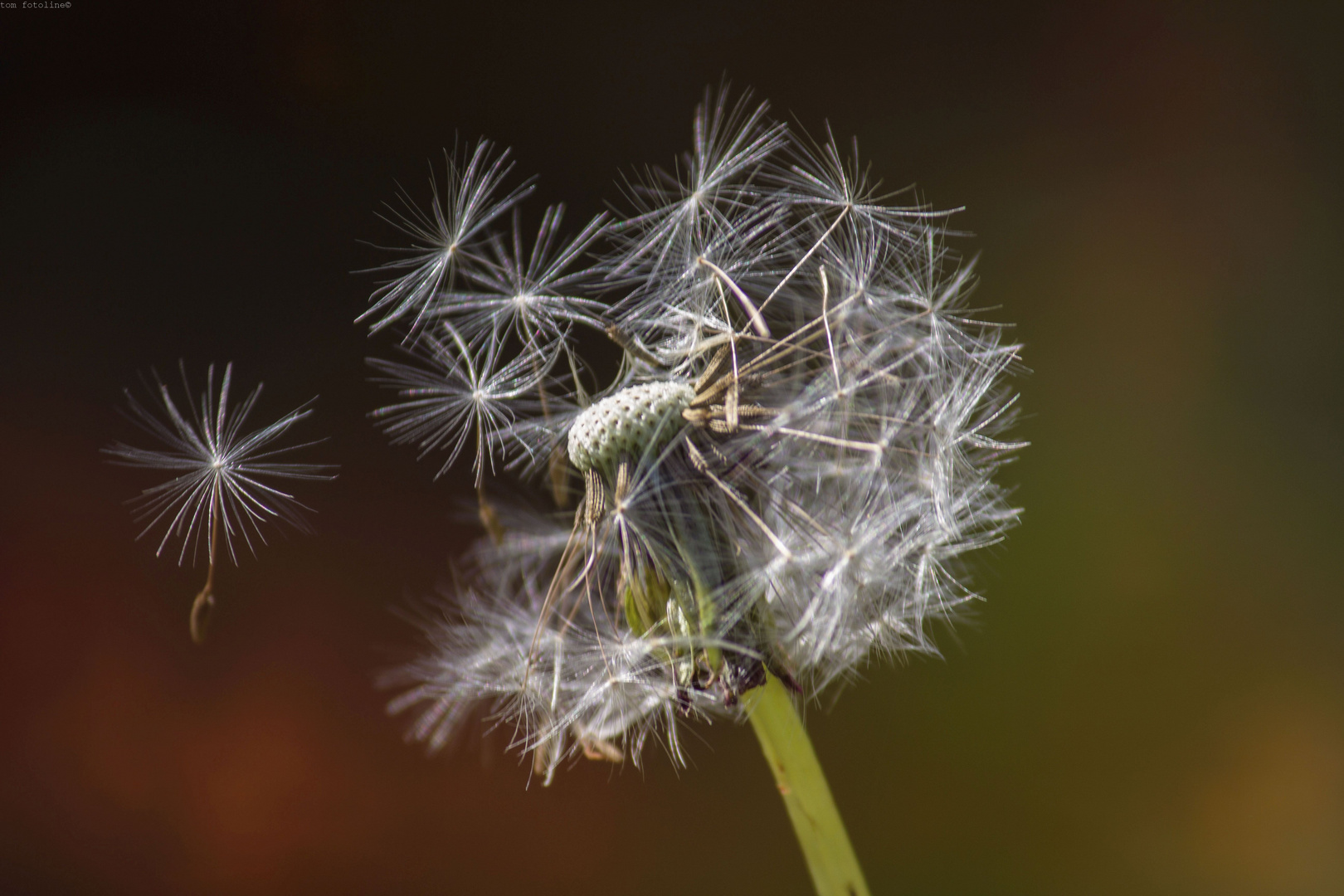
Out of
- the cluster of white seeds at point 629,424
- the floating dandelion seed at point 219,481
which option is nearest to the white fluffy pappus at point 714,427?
the cluster of white seeds at point 629,424

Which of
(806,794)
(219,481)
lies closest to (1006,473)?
(806,794)

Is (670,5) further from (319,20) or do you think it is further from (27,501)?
(27,501)

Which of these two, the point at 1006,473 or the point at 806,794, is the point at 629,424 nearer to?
the point at 806,794

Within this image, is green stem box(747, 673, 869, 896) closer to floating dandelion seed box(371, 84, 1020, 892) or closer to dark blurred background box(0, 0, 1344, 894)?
floating dandelion seed box(371, 84, 1020, 892)

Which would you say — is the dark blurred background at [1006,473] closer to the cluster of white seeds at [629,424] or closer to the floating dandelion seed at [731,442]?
the floating dandelion seed at [731,442]

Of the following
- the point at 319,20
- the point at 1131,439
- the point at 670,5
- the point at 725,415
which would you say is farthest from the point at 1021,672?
the point at 319,20

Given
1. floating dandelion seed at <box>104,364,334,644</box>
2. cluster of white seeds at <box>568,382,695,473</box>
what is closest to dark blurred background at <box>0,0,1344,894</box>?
Result: floating dandelion seed at <box>104,364,334,644</box>
